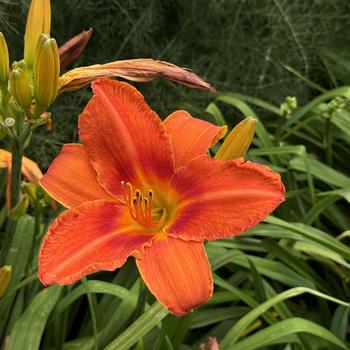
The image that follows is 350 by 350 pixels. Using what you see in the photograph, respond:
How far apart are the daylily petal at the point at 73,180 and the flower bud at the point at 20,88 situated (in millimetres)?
72

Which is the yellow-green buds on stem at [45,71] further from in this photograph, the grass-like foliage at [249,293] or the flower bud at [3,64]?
the grass-like foliage at [249,293]

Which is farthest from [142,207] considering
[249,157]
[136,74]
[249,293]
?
[249,157]

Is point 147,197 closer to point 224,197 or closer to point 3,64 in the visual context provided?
point 224,197

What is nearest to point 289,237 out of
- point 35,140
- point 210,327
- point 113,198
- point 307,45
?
point 210,327

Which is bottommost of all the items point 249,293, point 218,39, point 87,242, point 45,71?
point 249,293

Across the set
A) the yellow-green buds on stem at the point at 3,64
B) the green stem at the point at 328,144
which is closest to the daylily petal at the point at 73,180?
the yellow-green buds on stem at the point at 3,64

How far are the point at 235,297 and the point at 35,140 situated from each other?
0.70m

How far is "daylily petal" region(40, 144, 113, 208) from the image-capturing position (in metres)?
0.77

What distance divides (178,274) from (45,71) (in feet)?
0.85

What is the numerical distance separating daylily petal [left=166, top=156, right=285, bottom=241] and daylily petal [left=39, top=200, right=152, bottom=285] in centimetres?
5

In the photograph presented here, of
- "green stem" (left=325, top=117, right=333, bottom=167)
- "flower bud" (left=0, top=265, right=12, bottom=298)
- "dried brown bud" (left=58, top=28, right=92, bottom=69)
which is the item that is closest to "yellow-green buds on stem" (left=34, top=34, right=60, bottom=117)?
"dried brown bud" (left=58, top=28, right=92, bottom=69)

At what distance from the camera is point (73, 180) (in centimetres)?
77

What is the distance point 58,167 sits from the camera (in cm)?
78

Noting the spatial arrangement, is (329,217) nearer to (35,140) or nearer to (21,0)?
(35,140)
